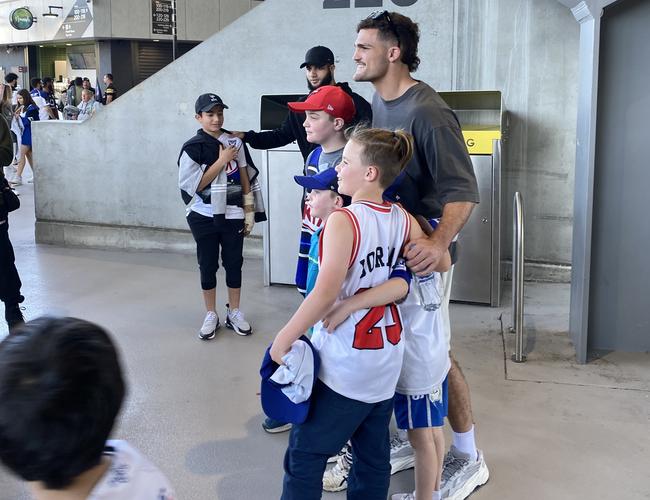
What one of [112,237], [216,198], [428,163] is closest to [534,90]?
[216,198]

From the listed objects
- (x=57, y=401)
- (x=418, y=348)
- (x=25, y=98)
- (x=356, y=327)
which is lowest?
(x=418, y=348)

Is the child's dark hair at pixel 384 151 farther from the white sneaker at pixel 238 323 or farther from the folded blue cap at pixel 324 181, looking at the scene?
the white sneaker at pixel 238 323

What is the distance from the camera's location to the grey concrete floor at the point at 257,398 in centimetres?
284

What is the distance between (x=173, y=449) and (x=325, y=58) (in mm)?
1900

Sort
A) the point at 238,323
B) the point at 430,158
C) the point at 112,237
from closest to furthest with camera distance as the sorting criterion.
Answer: the point at 430,158 → the point at 238,323 → the point at 112,237

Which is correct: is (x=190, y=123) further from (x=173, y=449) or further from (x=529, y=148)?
(x=173, y=449)

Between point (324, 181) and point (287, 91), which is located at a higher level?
point (287, 91)

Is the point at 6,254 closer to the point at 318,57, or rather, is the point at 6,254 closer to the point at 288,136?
the point at 288,136

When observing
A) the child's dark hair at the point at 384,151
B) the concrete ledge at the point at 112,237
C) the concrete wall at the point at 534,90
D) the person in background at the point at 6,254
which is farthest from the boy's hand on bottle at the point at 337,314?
the concrete ledge at the point at 112,237

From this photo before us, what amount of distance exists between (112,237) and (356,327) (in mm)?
5407

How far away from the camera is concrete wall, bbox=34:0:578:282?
217 inches

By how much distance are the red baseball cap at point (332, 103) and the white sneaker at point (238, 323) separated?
1.99 meters

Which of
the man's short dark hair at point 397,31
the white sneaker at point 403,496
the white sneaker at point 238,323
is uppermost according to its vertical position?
the man's short dark hair at point 397,31

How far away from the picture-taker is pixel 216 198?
4258mm
